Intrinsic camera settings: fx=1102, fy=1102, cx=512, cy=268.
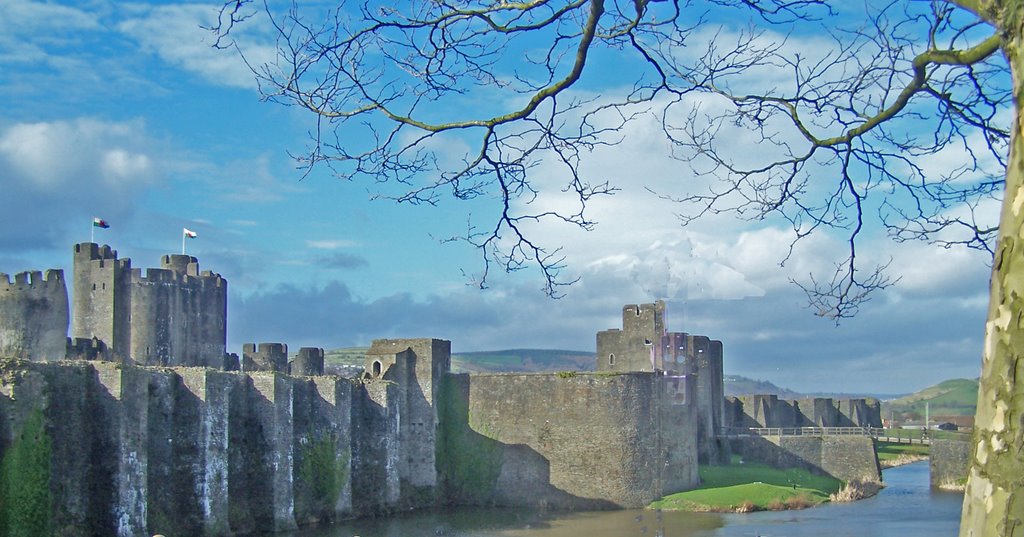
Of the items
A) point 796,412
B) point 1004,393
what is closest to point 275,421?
point 1004,393

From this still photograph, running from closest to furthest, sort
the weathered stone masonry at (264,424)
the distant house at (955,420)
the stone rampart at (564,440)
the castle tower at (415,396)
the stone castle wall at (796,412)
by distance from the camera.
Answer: the weathered stone masonry at (264,424) < the stone rampart at (564,440) < the castle tower at (415,396) < the stone castle wall at (796,412) < the distant house at (955,420)

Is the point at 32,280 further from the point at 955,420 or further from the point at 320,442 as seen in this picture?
the point at 955,420

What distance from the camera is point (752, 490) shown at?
43969 mm

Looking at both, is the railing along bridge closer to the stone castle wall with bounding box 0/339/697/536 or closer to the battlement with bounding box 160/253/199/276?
the stone castle wall with bounding box 0/339/697/536

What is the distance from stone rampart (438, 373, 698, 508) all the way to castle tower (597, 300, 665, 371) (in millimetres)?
4944

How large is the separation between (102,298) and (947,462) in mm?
38390

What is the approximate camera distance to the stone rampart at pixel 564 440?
42875 mm

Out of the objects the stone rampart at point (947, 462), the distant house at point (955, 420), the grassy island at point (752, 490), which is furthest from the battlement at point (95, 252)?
the distant house at point (955, 420)

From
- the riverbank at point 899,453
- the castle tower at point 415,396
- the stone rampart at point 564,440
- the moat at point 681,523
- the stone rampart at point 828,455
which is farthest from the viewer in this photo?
the riverbank at point 899,453

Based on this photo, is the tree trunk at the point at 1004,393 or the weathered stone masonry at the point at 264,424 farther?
the weathered stone masonry at the point at 264,424

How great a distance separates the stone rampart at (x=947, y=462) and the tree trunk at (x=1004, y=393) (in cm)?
4877

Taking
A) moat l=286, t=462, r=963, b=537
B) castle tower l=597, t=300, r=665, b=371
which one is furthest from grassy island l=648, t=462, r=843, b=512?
castle tower l=597, t=300, r=665, b=371

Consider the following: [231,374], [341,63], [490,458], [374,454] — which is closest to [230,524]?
[231,374]

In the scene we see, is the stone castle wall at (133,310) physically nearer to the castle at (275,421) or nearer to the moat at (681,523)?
the castle at (275,421)
